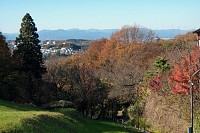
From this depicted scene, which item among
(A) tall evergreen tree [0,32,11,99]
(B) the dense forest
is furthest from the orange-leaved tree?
(A) tall evergreen tree [0,32,11,99]

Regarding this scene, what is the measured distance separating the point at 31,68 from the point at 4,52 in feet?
14.4

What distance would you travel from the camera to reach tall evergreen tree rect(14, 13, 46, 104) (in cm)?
3288

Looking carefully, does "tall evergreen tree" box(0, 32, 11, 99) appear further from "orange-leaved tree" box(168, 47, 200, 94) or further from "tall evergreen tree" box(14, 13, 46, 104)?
"orange-leaved tree" box(168, 47, 200, 94)

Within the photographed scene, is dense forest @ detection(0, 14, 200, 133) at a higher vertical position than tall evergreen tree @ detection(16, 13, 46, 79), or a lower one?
lower

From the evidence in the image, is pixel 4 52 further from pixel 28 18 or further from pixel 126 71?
pixel 126 71

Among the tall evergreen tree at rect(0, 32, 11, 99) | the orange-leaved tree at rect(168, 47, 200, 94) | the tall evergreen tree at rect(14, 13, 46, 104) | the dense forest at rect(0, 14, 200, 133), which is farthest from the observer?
the tall evergreen tree at rect(14, 13, 46, 104)

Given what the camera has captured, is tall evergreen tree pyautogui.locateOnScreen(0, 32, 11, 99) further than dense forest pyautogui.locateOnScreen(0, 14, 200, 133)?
Yes

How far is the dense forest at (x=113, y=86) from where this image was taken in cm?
2276

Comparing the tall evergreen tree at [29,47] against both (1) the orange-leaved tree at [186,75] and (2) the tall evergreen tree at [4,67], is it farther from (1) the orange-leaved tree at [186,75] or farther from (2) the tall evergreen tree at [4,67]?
(1) the orange-leaved tree at [186,75]

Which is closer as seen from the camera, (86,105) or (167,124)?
(167,124)

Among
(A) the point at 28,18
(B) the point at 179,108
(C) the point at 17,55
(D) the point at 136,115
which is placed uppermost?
(A) the point at 28,18

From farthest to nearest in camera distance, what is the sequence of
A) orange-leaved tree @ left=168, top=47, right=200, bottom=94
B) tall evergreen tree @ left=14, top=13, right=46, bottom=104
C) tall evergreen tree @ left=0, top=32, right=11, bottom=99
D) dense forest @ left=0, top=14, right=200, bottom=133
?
tall evergreen tree @ left=14, top=13, right=46, bottom=104 < tall evergreen tree @ left=0, top=32, right=11, bottom=99 < dense forest @ left=0, top=14, right=200, bottom=133 < orange-leaved tree @ left=168, top=47, right=200, bottom=94

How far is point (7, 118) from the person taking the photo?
14.3 meters

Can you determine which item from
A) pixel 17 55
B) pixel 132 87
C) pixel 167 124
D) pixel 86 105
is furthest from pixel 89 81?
pixel 167 124
